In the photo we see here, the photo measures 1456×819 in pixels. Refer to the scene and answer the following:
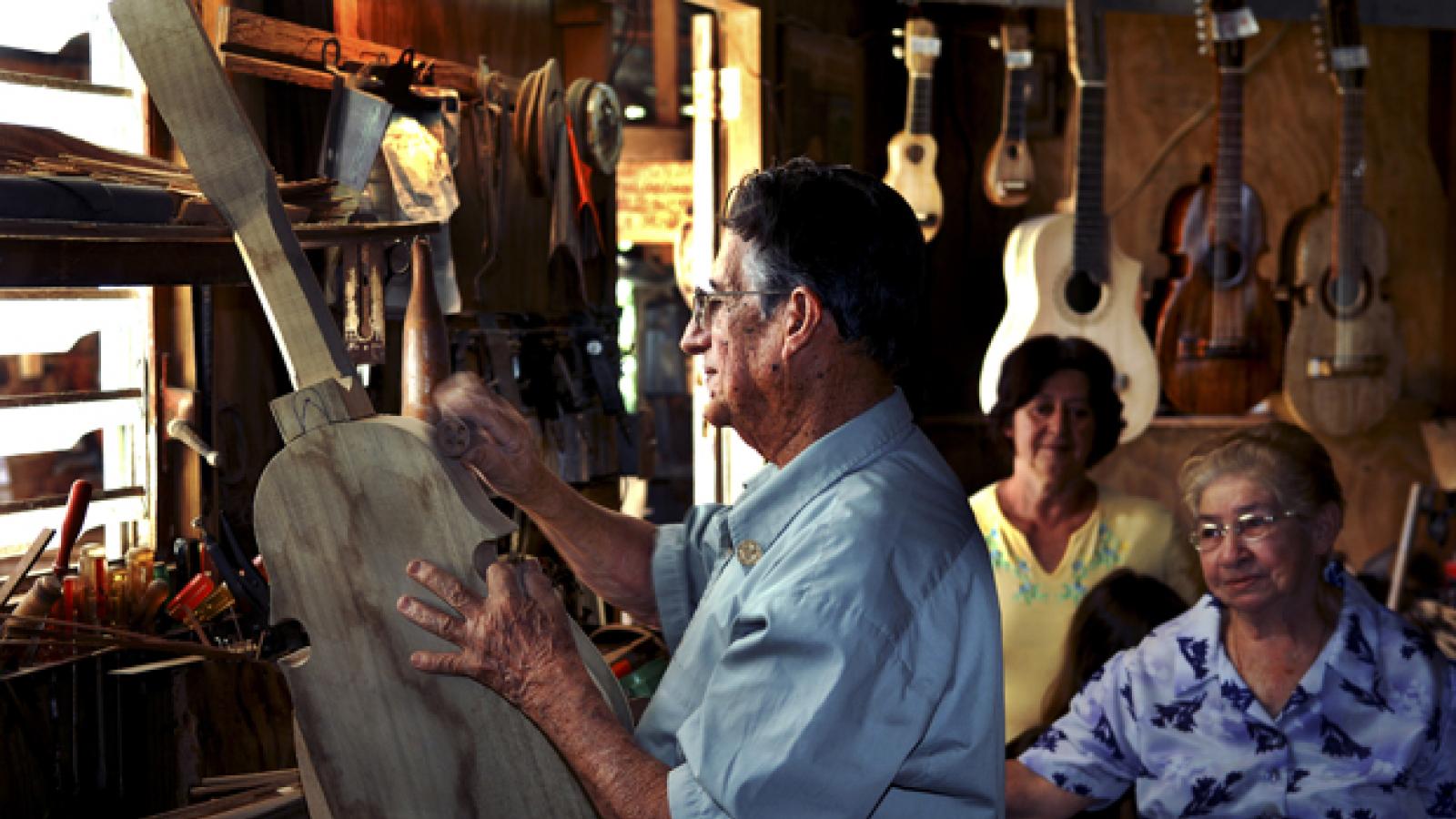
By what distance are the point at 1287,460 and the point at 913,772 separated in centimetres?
174

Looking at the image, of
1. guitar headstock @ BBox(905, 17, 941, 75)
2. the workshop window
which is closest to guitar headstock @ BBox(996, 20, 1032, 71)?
guitar headstock @ BBox(905, 17, 941, 75)

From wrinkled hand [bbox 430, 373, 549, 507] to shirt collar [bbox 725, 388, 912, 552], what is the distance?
0.40 m

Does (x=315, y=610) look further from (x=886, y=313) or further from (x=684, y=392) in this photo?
(x=684, y=392)

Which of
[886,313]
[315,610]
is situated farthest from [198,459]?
[886,313]

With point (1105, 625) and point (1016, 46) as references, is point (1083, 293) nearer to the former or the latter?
point (1016, 46)

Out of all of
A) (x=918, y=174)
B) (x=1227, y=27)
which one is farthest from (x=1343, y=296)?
(x=918, y=174)

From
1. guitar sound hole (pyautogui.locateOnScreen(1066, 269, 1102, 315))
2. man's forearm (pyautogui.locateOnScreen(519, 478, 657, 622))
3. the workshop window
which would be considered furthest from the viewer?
→ guitar sound hole (pyautogui.locateOnScreen(1066, 269, 1102, 315))

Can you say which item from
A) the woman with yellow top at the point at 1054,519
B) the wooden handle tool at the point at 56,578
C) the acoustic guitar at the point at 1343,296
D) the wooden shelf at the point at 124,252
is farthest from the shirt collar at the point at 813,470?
the acoustic guitar at the point at 1343,296

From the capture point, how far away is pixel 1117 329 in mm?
5316

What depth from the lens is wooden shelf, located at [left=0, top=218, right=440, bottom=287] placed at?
5.57ft

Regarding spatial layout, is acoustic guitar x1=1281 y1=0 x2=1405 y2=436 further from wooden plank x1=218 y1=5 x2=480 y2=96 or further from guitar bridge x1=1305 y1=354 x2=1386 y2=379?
wooden plank x1=218 y1=5 x2=480 y2=96

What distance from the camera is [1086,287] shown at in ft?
17.7

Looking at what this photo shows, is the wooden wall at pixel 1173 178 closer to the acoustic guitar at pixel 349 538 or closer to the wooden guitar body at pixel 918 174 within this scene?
the wooden guitar body at pixel 918 174

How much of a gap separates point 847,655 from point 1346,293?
508cm
